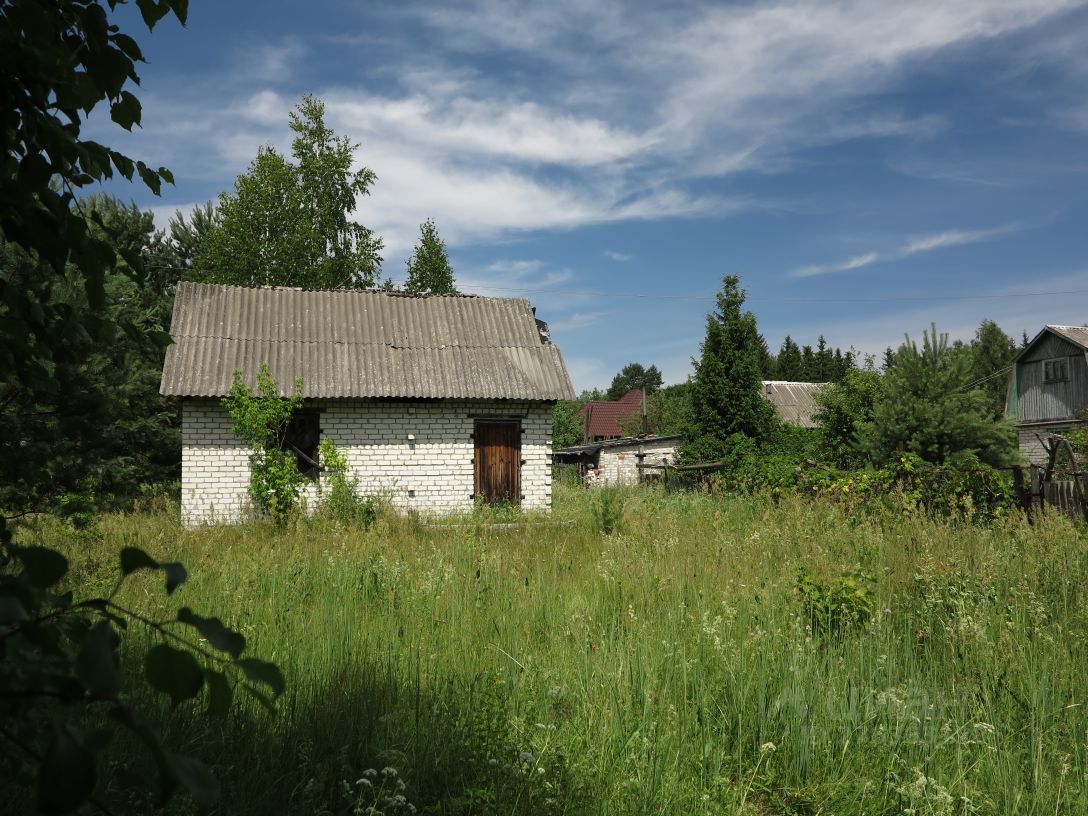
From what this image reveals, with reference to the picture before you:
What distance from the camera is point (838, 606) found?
477 cm

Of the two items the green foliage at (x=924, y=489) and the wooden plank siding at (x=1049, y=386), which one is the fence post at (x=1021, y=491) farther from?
the wooden plank siding at (x=1049, y=386)

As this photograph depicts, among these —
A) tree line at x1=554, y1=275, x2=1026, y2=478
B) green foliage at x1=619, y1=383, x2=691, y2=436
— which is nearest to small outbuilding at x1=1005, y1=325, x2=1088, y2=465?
tree line at x1=554, y1=275, x2=1026, y2=478

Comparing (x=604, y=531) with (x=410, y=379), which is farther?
(x=410, y=379)

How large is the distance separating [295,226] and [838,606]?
26.0 metres

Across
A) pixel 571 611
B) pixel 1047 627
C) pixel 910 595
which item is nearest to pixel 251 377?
pixel 571 611

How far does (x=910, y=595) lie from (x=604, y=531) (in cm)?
421

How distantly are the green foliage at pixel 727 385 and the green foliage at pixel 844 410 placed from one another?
1450 mm

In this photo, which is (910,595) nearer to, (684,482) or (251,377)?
(251,377)

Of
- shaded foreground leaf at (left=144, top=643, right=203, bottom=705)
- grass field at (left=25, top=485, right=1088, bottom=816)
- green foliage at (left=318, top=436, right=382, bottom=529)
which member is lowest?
grass field at (left=25, top=485, right=1088, bottom=816)

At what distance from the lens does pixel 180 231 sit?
26.1 meters

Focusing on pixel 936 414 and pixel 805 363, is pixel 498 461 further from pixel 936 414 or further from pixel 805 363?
pixel 805 363

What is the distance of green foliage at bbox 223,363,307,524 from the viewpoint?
500 inches

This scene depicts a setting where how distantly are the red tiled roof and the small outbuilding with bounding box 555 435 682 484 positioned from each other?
20.1 meters

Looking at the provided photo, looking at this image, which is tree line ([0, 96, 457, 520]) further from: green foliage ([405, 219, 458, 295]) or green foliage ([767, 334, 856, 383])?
green foliage ([767, 334, 856, 383])
